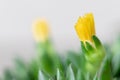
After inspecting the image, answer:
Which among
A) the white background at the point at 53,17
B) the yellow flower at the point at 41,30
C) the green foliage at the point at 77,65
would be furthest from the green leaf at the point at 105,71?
the white background at the point at 53,17

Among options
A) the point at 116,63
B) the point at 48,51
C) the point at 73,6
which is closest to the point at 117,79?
the point at 116,63

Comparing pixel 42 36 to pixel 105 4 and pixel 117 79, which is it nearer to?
pixel 117 79

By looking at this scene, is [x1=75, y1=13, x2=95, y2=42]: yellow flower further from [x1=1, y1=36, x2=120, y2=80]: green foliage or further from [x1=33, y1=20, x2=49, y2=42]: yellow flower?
[x1=33, y1=20, x2=49, y2=42]: yellow flower

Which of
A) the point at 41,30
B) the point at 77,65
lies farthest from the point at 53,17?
the point at 77,65

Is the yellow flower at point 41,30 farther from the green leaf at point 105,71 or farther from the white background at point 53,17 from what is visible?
the white background at point 53,17

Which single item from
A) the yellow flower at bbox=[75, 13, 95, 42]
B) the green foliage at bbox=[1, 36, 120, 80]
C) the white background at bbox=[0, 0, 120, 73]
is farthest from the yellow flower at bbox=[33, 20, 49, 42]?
the white background at bbox=[0, 0, 120, 73]

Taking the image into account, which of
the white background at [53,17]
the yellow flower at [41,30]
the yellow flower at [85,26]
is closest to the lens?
the yellow flower at [85,26]
